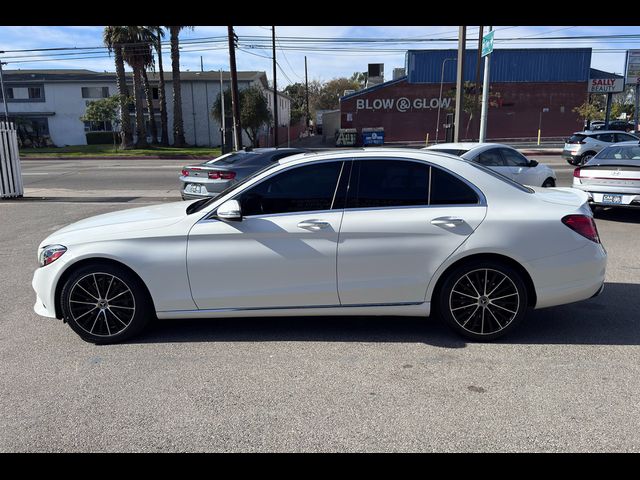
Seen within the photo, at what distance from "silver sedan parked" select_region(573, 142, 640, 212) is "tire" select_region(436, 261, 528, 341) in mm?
6052

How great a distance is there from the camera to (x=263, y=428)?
3035mm

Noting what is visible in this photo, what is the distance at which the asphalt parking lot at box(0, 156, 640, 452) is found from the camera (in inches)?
115

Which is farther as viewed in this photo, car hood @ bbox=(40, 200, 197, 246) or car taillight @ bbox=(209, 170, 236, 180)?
car taillight @ bbox=(209, 170, 236, 180)

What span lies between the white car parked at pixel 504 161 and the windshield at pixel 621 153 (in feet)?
3.90

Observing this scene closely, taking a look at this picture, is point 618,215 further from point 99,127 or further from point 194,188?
point 99,127

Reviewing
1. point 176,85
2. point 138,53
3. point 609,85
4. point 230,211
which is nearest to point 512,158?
point 230,211

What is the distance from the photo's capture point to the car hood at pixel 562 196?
439 centimetres

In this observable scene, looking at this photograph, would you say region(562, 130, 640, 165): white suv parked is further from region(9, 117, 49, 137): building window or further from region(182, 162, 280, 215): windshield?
region(9, 117, 49, 137): building window

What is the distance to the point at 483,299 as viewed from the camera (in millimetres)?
4141

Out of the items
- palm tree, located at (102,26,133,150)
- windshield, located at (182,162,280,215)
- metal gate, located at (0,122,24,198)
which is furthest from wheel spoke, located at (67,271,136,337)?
palm tree, located at (102,26,133,150)

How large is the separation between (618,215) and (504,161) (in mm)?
2452

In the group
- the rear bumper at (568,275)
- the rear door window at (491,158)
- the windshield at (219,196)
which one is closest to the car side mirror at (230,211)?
the windshield at (219,196)

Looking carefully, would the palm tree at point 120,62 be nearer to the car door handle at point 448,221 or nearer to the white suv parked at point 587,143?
the white suv parked at point 587,143

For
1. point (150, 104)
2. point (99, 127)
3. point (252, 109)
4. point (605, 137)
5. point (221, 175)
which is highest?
point (150, 104)
